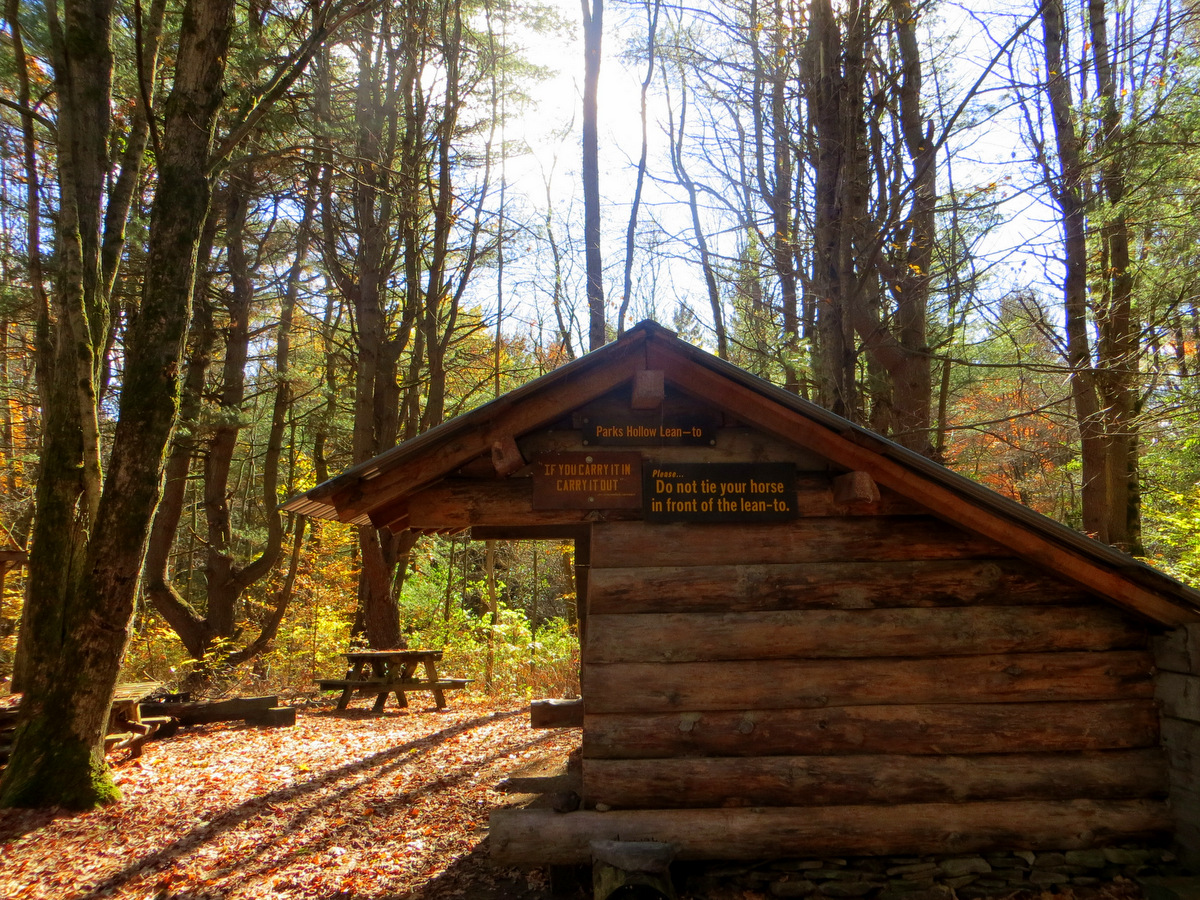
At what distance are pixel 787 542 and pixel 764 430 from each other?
0.85 m

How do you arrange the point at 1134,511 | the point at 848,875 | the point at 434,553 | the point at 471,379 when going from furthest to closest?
the point at 434,553 → the point at 471,379 → the point at 1134,511 → the point at 848,875

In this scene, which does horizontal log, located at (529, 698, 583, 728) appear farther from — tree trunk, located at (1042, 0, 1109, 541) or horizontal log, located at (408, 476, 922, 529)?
tree trunk, located at (1042, 0, 1109, 541)

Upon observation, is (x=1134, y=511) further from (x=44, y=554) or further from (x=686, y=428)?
(x=44, y=554)

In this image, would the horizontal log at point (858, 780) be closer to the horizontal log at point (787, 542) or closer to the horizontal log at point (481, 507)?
the horizontal log at point (787, 542)

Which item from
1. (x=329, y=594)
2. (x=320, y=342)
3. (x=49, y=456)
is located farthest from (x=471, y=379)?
(x=49, y=456)

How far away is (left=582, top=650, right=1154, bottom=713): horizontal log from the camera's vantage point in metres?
5.25

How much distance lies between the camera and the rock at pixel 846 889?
4.85 m

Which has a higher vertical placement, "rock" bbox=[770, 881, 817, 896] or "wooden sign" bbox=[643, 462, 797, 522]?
"wooden sign" bbox=[643, 462, 797, 522]

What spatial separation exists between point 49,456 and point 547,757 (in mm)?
5909

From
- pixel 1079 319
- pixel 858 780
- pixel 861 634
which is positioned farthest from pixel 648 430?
pixel 1079 319

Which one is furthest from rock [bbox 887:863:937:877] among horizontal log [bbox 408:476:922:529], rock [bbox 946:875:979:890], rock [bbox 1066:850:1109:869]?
horizontal log [bbox 408:476:922:529]

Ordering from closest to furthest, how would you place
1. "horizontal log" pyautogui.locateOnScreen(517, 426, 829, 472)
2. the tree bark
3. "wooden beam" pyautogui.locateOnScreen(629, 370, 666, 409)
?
"wooden beam" pyautogui.locateOnScreen(629, 370, 666, 409)
"horizontal log" pyautogui.locateOnScreen(517, 426, 829, 472)
the tree bark

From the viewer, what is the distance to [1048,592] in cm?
538

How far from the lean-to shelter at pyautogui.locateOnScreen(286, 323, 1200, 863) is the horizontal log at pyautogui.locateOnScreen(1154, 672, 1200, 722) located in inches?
0.5
